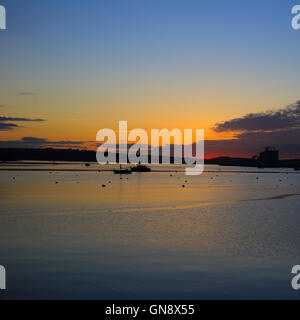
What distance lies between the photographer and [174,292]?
42.5 feet

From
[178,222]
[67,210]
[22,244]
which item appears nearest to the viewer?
[22,244]

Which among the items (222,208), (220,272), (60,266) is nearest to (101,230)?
(60,266)

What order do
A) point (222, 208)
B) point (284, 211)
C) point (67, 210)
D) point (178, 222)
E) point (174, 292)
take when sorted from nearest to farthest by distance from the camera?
point (174, 292) < point (178, 222) < point (67, 210) < point (284, 211) < point (222, 208)

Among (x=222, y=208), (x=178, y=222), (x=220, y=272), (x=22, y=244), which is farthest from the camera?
(x=222, y=208)

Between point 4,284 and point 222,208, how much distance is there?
28409mm

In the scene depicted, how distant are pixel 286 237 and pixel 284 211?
1414cm

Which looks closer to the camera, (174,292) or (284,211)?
(174,292)

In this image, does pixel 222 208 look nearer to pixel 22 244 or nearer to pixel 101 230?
pixel 101 230
